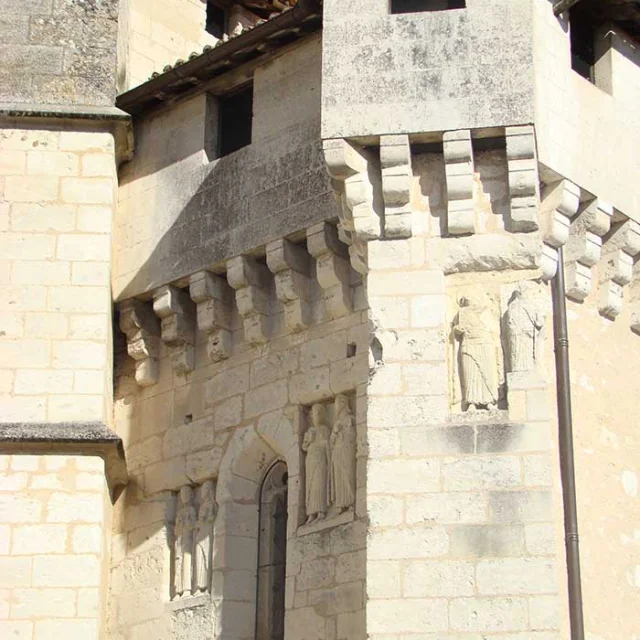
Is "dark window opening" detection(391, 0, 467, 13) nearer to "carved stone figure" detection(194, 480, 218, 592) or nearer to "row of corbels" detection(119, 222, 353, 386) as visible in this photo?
"row of corbels" detection(119, 222, 353, 386)

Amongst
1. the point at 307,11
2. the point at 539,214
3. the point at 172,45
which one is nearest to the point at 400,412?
the point at 539,214

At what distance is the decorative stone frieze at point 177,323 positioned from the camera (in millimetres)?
13375

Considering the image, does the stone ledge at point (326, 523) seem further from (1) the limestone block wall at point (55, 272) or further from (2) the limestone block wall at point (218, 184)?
(2) the limestone block wall at point (218, 184)

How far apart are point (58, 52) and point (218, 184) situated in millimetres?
1563

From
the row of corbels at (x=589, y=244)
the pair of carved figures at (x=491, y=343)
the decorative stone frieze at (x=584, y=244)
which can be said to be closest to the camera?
the pair of carved figures at (x=491, y=343)

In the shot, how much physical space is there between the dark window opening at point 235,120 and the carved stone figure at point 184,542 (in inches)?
104

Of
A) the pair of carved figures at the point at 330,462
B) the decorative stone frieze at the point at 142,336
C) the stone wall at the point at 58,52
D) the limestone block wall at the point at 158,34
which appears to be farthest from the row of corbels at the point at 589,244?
the limestone block wall at the point at 158,34

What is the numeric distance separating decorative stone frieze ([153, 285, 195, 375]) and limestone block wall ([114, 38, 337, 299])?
0.43 feet

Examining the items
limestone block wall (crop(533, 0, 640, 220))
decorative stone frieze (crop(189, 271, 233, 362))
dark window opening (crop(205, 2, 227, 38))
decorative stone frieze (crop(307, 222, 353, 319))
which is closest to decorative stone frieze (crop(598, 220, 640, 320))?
limestone block wall (crop(533, 0, 640, 220))

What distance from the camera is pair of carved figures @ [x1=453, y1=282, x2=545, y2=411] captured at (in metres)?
10.6

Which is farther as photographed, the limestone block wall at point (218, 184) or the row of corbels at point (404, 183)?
the limestone block wall at point (218, 184)

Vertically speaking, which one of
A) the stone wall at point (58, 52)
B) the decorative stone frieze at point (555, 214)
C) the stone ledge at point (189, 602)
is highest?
the stone wall at point (58, 52)

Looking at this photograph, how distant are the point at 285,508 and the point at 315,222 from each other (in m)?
2.07

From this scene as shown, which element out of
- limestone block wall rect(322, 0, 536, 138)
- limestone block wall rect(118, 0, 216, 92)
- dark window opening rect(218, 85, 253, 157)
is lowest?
limestone block wall rect(322, 0, 536, 138)
